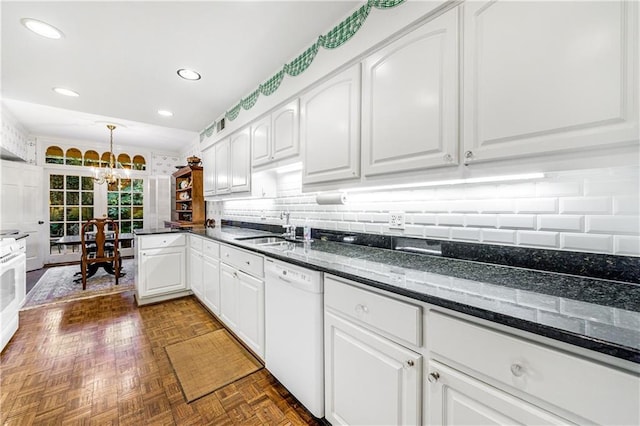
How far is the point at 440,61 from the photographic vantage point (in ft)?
3.88

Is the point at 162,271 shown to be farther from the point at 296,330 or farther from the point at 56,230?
the point at 56,230

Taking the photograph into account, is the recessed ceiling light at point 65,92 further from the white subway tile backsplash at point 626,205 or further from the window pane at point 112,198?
the white subway tile backsplash at point 626,205

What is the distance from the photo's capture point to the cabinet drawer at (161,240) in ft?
10.1

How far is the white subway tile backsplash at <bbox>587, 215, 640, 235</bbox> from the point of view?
3.17 feet

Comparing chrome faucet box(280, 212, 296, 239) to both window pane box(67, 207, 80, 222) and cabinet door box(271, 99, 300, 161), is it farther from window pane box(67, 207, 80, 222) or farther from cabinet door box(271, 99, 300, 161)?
window pane box(67, 207, 80, 222)

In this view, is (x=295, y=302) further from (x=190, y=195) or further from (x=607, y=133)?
(x=190, y=195)

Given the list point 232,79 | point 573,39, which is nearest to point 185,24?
point 232,79

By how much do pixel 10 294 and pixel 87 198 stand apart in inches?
159

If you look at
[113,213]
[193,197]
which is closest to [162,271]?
[193,197]

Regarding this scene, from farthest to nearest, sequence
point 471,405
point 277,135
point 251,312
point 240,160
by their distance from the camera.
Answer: point 240,160 → point 277,135 → point 251,312 → point 471,405

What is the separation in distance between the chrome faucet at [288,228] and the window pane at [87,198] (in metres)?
5.39

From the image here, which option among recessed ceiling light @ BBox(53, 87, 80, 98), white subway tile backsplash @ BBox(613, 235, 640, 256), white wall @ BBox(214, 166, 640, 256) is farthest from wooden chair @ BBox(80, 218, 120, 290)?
white subway tile backsplash @ BBox(613, 235, 640, 256)

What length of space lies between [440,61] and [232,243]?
1887 mm

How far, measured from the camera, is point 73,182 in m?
5.44
